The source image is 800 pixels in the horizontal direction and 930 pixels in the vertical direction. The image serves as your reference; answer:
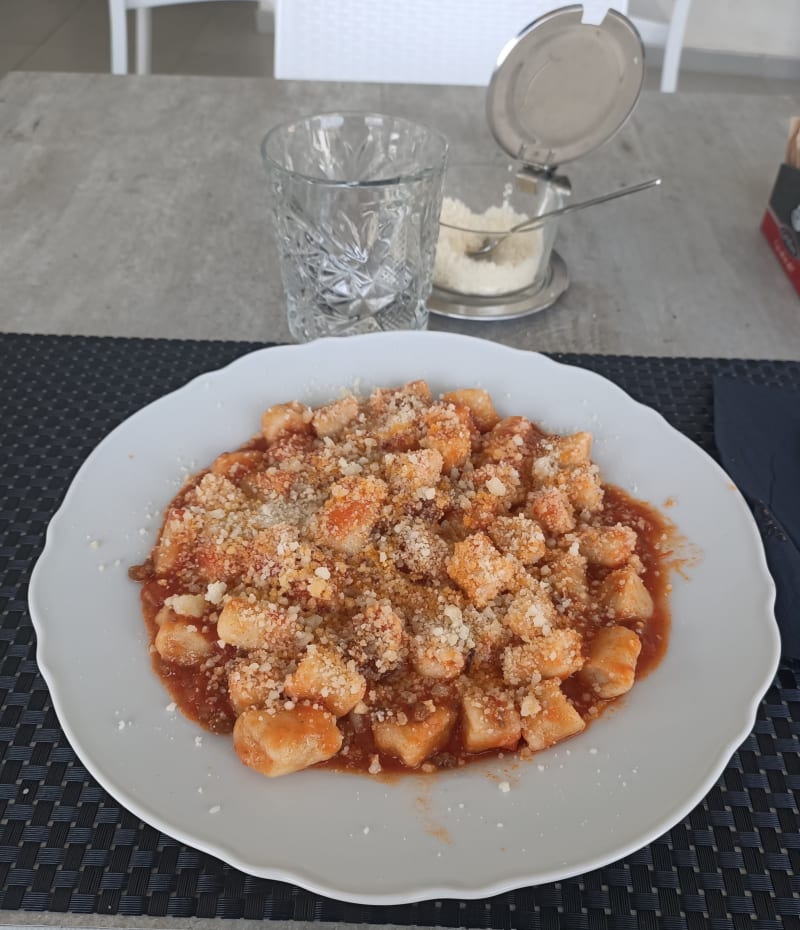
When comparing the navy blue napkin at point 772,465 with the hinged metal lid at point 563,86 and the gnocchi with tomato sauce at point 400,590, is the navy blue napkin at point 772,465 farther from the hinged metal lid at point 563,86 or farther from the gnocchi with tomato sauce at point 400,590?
the hinged metal lid at point 563,86

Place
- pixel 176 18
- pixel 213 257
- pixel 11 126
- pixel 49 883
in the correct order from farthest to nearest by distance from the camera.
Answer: pixel 176 18 → pixel 11 126 → pixel 213 257 → pixel 49 883

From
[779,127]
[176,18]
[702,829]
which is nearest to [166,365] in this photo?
[702,829]

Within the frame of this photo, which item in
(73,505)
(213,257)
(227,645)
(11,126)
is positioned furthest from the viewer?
(11,126)

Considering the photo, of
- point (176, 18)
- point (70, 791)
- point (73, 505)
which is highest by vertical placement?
point (73, 505)

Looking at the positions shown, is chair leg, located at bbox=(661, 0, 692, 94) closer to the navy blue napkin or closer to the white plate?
the navy blue napkin

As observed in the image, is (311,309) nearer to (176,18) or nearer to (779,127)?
(779,127)

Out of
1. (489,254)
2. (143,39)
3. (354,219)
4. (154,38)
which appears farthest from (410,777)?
(154,38)
